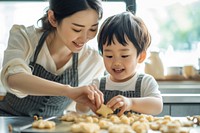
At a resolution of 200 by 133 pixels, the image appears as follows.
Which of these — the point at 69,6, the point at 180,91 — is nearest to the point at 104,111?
the point at 69,6

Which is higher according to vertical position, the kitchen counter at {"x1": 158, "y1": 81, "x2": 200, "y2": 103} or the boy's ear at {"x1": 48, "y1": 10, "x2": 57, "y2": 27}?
the boy's ear at {"x1": 48, "y1": 10, "x2": 57, "y2": 27}

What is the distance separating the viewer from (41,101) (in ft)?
4.84

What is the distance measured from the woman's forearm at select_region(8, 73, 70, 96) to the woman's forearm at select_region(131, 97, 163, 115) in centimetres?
24

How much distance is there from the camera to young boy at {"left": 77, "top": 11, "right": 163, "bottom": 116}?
53.2 inches

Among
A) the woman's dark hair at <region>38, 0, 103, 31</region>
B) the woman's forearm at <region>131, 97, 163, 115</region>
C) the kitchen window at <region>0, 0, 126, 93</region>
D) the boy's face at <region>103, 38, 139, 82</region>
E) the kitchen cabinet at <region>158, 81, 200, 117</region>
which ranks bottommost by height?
the kitchen cabinet at <region>158, 81, 200, 117</region>

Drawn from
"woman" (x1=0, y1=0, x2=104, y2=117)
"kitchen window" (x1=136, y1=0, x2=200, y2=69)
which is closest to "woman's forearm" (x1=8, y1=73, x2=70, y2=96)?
"woman" (x1=0, y1=0, x2=104, y2=117)

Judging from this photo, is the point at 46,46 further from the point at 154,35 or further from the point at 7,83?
the point at 154,35

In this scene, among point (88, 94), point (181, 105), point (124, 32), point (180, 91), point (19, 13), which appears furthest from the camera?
point (19, 13)

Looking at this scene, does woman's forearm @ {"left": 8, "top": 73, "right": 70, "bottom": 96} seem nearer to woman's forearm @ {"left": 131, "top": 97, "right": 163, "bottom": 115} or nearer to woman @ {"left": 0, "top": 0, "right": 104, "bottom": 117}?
woman @ {"left": 0, "top": 0, "right": 104, "bottom": 117}

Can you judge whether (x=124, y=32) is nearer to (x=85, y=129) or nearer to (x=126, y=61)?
(x=126, y=61)

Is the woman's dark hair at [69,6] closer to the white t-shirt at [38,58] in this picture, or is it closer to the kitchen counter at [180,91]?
the white t-shirt at [38,58]

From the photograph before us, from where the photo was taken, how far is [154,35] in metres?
2.59

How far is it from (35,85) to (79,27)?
0.25 metres

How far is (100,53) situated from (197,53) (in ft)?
4.04
